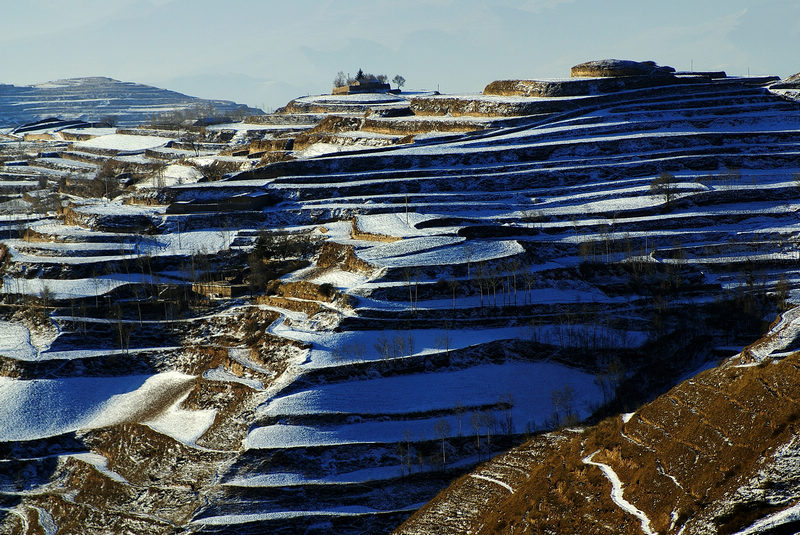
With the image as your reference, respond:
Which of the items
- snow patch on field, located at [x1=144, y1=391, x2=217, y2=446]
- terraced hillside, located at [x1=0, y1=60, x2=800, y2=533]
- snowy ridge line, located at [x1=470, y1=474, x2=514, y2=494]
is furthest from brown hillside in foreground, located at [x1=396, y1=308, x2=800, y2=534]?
snow patch on field, located at [x1=144, y1=391, x2=217, y2=446]

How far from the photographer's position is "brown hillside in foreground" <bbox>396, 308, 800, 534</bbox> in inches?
714

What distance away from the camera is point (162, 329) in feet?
136

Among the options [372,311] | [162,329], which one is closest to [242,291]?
[162,329]

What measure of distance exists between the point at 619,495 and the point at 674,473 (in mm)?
1166

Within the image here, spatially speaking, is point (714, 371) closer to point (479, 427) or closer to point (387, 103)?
point (479, 427)

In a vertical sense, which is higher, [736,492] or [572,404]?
[736,492]

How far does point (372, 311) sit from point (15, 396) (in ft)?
40.2

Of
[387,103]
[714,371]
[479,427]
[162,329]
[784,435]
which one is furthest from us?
[387,103]

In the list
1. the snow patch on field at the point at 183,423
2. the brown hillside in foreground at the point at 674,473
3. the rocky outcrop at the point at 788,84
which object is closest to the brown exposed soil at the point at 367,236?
the snow patch on field at the point at 183,423

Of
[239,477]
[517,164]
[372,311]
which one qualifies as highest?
[517,164]

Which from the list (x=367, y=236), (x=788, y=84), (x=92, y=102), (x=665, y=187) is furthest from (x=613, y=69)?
(x=92, y=102)

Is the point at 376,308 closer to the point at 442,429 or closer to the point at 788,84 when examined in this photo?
the point at 442,429

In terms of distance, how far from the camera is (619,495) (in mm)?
20922

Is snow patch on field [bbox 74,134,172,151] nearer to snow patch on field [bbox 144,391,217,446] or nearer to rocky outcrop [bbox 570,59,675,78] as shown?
rocky outcrop [bbox 570,59,675,78]
